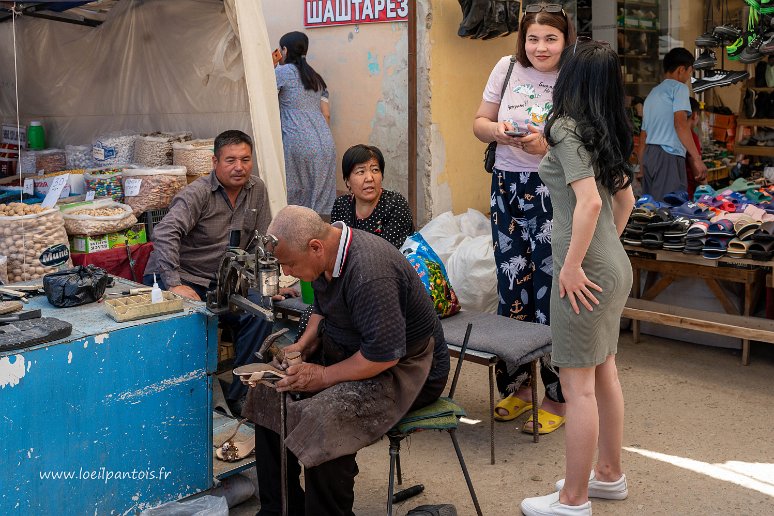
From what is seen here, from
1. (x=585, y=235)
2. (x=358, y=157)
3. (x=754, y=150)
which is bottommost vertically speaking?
(x=585, y=235)

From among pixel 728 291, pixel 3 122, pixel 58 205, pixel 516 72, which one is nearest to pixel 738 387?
pixel 728 291

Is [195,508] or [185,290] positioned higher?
[185,290]

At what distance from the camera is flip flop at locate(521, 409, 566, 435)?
168 inches

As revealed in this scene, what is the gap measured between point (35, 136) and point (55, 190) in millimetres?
2080

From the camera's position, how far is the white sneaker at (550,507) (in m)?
3.28

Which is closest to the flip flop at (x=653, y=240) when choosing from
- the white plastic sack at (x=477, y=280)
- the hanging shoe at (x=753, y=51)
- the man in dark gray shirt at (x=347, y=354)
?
the white plastic sack at (x=477, y=280)

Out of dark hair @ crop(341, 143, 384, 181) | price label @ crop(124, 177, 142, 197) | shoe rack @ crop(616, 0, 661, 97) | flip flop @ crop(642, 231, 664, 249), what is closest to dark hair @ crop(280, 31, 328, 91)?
price label @ crop(124, 177, 142, 197)

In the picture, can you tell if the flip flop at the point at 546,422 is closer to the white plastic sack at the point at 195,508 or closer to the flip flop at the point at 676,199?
the white plastic sack at the point at 195,508

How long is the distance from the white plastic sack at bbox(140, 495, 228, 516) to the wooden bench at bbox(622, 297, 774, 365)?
307 cm

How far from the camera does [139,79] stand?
21.7 feet

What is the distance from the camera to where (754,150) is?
28.0 feet

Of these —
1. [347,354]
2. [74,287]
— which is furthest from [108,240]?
[347,354]

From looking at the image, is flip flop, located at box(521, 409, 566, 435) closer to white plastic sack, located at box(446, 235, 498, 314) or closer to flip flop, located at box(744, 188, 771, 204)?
white plastic sack, located at box(446, 235, 498, 314)

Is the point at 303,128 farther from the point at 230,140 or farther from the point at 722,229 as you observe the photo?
the point at 722,229
